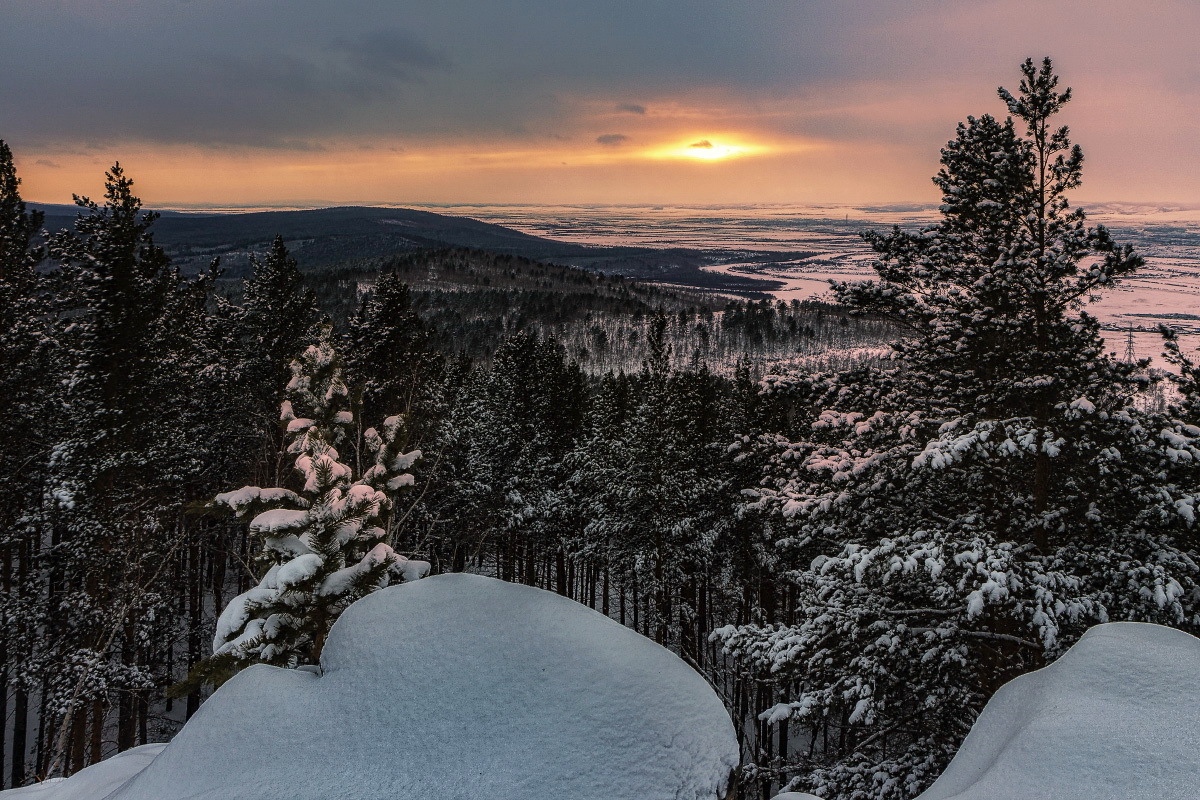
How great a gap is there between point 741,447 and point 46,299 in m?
16.4

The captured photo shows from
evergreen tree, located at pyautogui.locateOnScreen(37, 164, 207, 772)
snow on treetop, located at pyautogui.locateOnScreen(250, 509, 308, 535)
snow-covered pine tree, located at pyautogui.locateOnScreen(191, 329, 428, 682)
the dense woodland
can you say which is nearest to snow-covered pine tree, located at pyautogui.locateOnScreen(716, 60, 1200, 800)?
the dense woodland

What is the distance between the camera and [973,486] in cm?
889

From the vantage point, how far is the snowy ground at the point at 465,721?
2.20 metres

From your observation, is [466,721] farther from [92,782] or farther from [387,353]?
[387,353]

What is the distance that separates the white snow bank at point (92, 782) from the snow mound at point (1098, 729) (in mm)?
4170

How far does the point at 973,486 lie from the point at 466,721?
8.85m

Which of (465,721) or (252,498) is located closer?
(465,721)

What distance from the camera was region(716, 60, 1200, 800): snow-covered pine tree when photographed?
6.86 meters

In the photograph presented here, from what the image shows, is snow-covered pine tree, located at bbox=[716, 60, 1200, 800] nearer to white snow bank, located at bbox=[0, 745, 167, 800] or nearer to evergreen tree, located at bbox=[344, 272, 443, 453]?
white snow bank, located at bbox=[0, 745, 167, 800]

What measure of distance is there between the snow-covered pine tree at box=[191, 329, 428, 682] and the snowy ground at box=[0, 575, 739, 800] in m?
4.36

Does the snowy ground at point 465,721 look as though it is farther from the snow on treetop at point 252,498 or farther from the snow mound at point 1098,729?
the snow on treetop at point 252,498

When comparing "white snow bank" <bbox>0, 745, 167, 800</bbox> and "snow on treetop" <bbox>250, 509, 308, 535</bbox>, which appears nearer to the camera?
"white snow bank" <bbox>0, 745, 167, 800</bbox>

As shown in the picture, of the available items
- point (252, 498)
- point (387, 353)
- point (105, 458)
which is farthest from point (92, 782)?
point (387, 353)

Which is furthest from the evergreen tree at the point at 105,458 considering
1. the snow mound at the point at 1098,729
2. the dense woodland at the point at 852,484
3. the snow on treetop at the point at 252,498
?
the snow mound at the point at 1098,729
